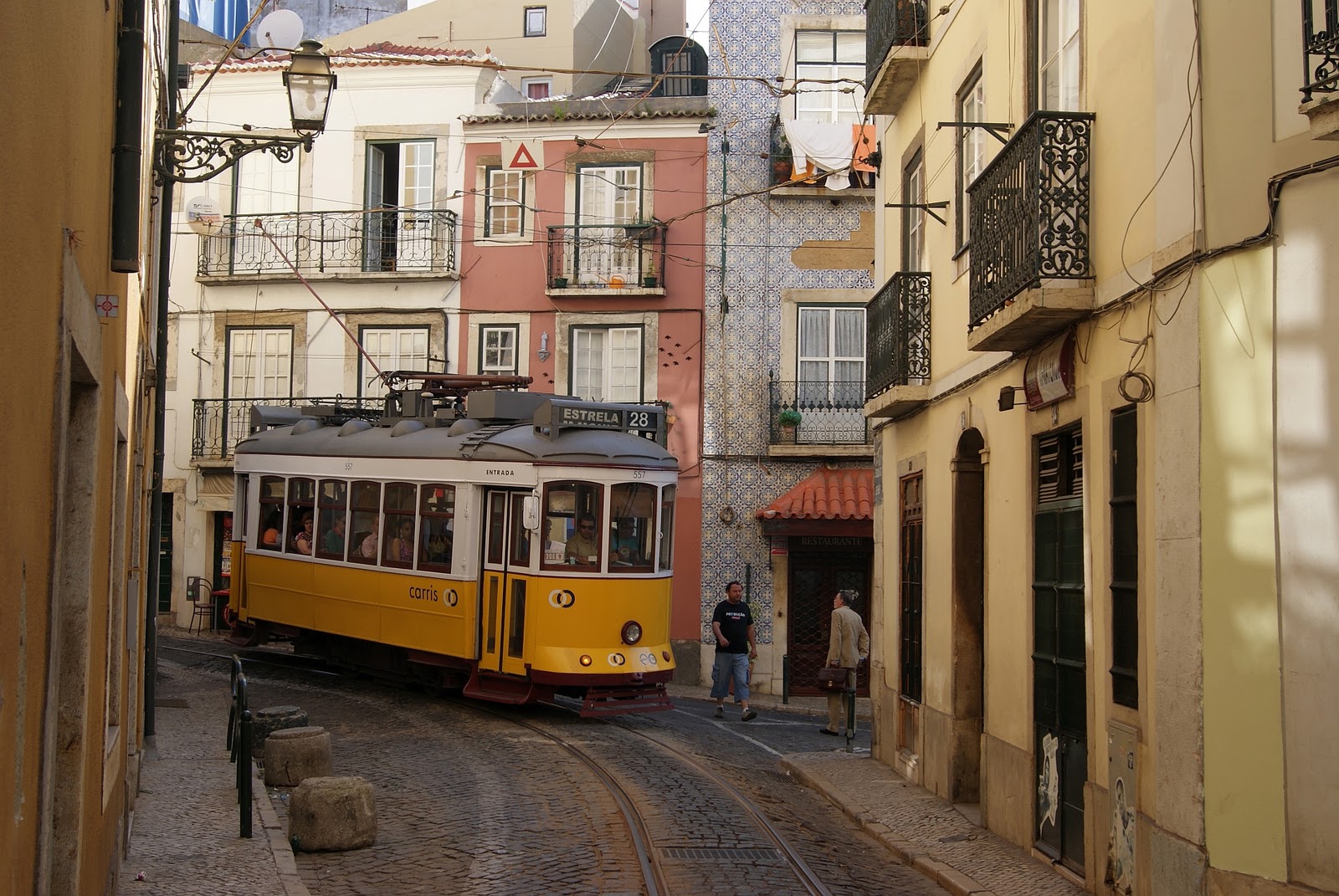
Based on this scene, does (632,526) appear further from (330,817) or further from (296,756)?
(330,817)

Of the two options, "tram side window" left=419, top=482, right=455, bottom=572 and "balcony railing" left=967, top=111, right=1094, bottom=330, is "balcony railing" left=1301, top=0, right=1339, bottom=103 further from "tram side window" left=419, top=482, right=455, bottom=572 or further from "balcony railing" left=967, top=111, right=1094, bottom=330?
"tram side window" left=419, top=482, right=455, bottom=572

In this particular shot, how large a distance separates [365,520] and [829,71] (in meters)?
11.7

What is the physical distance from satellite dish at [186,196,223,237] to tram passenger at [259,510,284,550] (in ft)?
29.8

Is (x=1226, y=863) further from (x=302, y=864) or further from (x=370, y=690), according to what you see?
(x=370, y=690)

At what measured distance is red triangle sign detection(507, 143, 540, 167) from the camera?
24.5 metres

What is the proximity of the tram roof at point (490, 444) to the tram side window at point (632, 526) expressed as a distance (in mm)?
288

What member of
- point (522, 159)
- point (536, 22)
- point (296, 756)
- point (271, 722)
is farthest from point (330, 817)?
point (536, 22)

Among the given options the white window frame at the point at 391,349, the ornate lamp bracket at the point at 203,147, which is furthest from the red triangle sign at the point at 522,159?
the ornate lamp bracket at the point at 203,147

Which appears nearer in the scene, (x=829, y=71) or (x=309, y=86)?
(x=309, y=86)

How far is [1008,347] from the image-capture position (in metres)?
9.86

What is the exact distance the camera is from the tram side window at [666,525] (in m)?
15.4

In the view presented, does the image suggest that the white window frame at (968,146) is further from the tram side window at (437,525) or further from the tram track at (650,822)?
the tram side window at (437,525)

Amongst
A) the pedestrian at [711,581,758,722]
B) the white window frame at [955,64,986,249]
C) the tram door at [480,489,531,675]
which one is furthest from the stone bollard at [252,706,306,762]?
the white window frame at [955,64,986,249]

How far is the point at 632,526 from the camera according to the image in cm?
1502
